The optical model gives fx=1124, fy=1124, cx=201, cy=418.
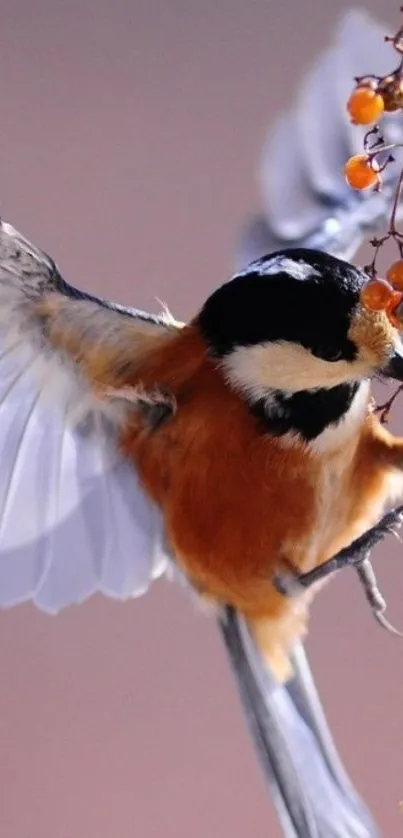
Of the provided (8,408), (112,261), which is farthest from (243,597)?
(112,261)

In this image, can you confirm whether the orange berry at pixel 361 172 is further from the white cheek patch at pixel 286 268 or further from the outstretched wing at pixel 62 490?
the outstretched wing at pixel 62 490

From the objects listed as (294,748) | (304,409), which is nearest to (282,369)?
(304,409)

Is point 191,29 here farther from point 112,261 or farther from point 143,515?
point 143,515

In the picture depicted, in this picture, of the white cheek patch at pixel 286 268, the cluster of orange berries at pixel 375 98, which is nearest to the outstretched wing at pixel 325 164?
the white cheek patch at pixel 286 268

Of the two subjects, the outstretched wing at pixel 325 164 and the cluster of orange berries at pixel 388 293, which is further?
the outstretched wing at pixel 325 164

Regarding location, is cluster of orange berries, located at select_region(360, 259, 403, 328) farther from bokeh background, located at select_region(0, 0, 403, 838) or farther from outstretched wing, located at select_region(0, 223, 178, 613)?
bokeh background, located at select_region(0, 0, 403, 838)

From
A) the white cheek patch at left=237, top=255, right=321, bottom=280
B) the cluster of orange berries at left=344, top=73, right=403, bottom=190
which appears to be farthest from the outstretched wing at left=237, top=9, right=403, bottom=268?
the cluster of orange berries at left=344, top=73, right=403, bottom=190
